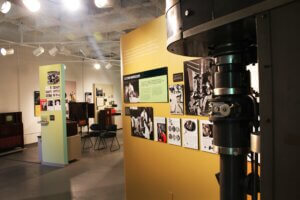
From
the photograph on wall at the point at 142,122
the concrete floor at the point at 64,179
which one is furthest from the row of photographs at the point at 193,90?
the concrete floor at the point at 64,179

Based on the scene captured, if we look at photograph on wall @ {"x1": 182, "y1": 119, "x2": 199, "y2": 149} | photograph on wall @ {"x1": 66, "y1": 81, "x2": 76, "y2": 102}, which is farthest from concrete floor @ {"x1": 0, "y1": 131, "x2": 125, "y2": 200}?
photograph on wall @ {"x1": 66, "y1": 81, "x2": 76, "y2": 102}

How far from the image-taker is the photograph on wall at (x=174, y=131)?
227 cm

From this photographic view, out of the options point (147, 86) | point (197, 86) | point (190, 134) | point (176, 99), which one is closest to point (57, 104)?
point (147, 86)

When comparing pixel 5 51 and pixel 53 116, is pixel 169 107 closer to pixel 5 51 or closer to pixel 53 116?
pixel 53 116

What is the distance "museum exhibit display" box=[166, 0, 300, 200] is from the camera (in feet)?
1.87

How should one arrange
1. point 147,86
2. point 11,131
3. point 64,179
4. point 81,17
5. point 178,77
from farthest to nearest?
point 11,131, point 81,17, point 64,179, point 147,86, point 178,77

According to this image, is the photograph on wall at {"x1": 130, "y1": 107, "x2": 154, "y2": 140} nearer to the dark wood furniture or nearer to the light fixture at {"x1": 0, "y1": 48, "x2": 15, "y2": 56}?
the light fixture at {"x1": 0, "y1": 48, "x2": 15, "y2": 56}

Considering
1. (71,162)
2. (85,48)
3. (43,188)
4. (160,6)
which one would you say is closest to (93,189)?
(43,188)

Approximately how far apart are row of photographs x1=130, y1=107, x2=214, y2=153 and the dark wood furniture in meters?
4.98

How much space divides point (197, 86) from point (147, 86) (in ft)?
2.50

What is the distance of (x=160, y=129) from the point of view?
8.16 feet

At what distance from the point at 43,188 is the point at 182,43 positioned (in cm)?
391

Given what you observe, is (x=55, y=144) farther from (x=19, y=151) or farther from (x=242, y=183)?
(x=242, y=183)

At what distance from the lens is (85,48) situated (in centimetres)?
770
